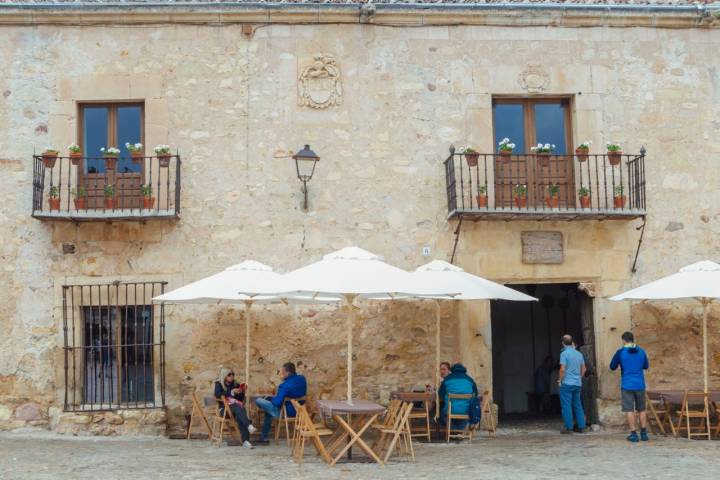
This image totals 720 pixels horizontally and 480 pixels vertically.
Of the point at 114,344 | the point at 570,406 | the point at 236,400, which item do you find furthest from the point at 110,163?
the point at 570,406

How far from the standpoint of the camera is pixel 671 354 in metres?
11.2

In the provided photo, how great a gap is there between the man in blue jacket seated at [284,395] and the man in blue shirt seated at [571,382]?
10.1 feet

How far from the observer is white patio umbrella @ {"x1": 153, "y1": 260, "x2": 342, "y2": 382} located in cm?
952

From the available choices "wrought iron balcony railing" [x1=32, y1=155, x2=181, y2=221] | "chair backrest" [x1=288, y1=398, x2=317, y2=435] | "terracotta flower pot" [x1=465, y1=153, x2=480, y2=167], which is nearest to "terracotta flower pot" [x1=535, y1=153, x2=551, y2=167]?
"terracotta flower pot" [x1=465, y1=153, x2=480, y2=167]

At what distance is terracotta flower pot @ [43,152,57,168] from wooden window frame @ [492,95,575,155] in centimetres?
528

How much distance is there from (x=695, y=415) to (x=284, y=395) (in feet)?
14.7

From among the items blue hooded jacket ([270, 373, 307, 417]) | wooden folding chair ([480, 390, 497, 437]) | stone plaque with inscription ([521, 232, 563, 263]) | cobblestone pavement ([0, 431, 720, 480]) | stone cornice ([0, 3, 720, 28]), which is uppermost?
stone cornice ([0, 3, 720, 28])

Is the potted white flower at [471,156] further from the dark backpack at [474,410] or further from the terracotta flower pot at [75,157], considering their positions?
the terracotta flower pot at [75,157]

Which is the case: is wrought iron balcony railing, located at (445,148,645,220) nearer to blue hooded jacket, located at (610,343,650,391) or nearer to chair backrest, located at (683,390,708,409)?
blue hooded jacket, located at (610,343,650,391)

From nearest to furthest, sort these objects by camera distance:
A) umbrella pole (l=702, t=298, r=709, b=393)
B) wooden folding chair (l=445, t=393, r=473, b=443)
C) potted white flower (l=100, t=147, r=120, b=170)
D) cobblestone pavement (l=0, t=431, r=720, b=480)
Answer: cobblestone pavement (l=0, t=431, r=720, b=480) → wooden folding chair (l=445, t=393, r=473, b=443) → umbrella pole (l=702, t=298, r=709, b=393) → potted white flower (l=100, t=147, r=120, b=170)

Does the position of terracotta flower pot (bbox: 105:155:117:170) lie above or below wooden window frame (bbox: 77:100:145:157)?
below

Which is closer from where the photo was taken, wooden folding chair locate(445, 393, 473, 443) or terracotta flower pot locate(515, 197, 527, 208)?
wooden folding chair locate(445, 393, 473, 443)

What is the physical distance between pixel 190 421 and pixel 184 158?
3.10 metres

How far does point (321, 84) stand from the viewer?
1123 centimetres
